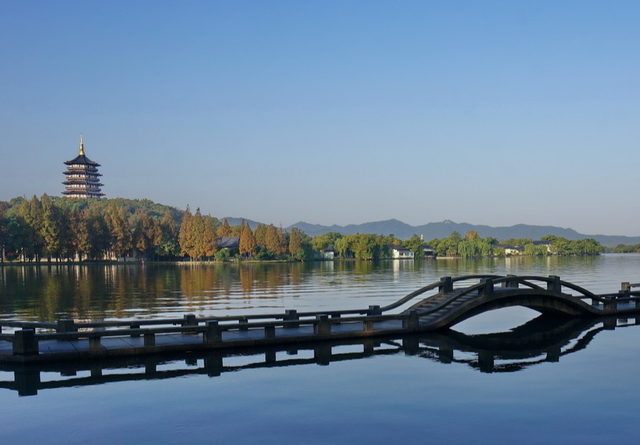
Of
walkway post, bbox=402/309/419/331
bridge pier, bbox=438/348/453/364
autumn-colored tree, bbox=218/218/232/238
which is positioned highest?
autumn-colored tree, bbox=218/218/232/238

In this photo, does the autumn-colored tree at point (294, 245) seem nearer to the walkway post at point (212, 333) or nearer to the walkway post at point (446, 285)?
the walkway post at point (446, 285)

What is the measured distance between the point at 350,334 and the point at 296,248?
148 meters

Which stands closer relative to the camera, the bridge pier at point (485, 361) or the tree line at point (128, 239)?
the bridge pier at point (485, 361)

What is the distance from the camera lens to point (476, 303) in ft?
77.0

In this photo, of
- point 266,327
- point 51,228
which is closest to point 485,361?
point 266,327

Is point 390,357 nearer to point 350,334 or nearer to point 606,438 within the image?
point 350,334

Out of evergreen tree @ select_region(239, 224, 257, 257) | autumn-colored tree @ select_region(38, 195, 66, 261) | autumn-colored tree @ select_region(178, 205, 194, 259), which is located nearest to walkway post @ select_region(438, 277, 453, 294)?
autumn-colored tree @ select_region(38, 195, 66, 261)

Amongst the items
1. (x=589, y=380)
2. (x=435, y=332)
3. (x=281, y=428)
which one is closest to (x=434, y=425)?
(x=281, y=428)

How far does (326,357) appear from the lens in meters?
18.4

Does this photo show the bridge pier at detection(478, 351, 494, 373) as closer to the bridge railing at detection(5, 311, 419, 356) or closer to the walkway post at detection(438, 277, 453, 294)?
the bridge railing at detection(5, 311, 419, 356)

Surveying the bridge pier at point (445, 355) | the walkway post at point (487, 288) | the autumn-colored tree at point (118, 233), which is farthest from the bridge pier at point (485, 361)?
the autumn-colored tree at point (118, 233)

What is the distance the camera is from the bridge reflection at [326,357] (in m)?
15.6

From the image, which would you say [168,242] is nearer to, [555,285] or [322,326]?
[555,285]

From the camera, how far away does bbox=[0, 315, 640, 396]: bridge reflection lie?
15.6 metres
